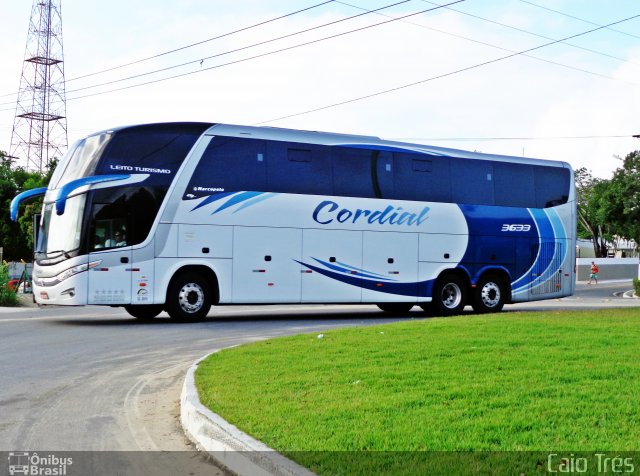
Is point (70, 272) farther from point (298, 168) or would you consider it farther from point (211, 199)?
point (298, 168)

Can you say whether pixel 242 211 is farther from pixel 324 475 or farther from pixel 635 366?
pixel 324 475

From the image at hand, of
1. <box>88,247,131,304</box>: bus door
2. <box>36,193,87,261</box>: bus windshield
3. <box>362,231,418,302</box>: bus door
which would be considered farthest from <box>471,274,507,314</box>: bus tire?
<box>36,193,87,261</box>: bus windshield

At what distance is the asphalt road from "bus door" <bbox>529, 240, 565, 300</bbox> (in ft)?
15.5

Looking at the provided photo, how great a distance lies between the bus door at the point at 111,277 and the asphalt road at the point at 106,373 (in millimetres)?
679

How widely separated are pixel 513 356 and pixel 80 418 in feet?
16.5

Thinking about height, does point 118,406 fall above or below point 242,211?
below

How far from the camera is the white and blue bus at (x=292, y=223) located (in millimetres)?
17984

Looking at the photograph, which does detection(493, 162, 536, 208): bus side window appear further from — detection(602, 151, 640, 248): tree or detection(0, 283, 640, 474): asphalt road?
detection(602, 151, 640, 248): tree

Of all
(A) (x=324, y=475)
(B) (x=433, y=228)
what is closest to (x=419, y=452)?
(A) (x=324, y=475)

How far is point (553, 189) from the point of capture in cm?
2442

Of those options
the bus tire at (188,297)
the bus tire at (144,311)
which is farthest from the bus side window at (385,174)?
the bus tire at (144,311)

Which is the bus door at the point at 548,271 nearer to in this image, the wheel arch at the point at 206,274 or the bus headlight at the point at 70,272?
the wheel arch at the point at 206,274

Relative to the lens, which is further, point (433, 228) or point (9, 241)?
point (9, 241)

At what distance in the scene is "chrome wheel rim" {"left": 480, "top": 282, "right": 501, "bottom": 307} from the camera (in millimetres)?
22766
